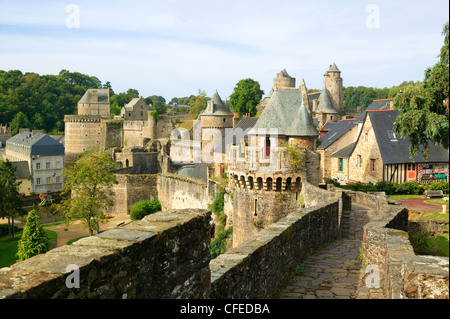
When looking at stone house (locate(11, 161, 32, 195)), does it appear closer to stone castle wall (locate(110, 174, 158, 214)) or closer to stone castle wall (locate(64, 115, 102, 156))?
stone castle wall (locate(64, 115, 102, 156))

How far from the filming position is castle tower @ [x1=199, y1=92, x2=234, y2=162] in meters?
52.8

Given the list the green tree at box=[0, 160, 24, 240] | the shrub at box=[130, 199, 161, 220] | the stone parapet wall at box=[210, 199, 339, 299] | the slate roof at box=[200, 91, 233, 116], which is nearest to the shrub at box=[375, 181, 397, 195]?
the stone parapet wall at box=[210, 199, 339, 299]

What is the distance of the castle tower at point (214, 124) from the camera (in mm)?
52806

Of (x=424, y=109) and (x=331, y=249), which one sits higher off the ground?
(x=424, y=109)

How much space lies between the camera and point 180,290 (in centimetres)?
496

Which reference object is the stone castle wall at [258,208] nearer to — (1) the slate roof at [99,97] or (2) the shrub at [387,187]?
(2) the shrub at [387,187]

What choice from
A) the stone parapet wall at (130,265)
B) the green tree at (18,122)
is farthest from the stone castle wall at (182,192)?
the green tree at (18,122)

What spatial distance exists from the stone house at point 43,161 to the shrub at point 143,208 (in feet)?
72.7

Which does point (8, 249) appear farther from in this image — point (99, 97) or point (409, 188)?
point (99, 97)

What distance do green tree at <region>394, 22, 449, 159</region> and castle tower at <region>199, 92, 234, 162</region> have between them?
38365 mm

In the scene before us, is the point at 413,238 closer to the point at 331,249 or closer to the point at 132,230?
the point at 331,249

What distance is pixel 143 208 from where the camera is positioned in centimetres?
4331

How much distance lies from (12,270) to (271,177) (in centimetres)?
1745
